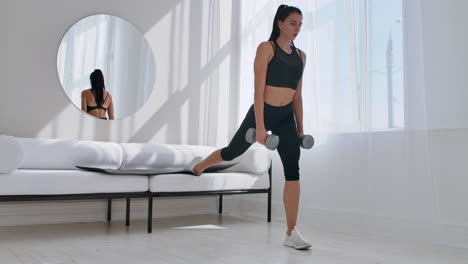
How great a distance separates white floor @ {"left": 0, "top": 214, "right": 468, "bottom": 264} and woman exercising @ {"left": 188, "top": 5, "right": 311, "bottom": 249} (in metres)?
0.24

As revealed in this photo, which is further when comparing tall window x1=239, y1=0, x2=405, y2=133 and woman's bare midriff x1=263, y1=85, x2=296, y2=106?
tall window x1=239, y1=0, x2=405, y2=133

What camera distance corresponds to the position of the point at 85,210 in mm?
3295

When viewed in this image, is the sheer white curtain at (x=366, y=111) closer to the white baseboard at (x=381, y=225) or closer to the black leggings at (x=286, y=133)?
the white baseboard at (x=381, y=225)

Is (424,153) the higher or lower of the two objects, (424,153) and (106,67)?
the lower

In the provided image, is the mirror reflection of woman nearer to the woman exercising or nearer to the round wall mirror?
the round wall mirror

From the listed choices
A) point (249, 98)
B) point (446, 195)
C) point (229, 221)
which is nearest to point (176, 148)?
point (229, 221)

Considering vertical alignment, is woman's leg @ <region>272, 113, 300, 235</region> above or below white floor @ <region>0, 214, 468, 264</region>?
above

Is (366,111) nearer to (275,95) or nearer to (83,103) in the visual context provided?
(275,95)

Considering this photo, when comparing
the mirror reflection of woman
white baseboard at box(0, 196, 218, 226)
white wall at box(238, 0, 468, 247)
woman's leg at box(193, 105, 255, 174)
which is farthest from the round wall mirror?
white wall at box(238, 0, 468, 247)

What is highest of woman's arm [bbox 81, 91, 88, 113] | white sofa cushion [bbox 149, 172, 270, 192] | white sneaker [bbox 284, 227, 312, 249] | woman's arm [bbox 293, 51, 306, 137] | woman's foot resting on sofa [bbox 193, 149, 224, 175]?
woman's arm [bbox 81, 91, 88, 113]

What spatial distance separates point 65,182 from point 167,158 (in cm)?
99

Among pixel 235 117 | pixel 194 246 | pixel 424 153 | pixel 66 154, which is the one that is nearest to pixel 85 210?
pixel 66 154

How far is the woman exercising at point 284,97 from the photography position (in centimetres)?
233

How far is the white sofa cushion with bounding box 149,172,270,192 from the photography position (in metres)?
2.79
